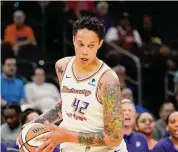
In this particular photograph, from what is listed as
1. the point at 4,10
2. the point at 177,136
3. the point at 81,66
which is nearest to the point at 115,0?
the point at 4,10

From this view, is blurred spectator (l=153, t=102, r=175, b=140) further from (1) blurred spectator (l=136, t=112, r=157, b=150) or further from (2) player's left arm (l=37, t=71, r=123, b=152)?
(2) player's left arm (l=37, t=71, r=123, b=152)

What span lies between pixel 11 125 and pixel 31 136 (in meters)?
3.95

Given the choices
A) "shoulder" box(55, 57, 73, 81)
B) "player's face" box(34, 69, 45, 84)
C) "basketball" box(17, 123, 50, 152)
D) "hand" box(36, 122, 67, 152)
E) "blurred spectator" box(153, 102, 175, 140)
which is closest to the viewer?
"hand" box(36, 122, 67, 152)

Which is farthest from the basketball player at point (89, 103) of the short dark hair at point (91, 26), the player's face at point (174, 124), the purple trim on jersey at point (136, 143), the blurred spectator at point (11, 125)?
the blurred spectator at point (11, 125)

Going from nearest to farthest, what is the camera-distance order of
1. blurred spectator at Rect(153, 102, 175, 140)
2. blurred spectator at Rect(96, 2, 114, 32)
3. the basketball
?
the basketball
blurred spectator at Rect(153, 102, 175, 140)
blurred spectator at Rect(96, 2, 114, 32)

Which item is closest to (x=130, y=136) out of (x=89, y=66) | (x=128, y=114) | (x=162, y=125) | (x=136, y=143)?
(x=136, y=143)

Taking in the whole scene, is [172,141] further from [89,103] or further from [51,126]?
[51,126]

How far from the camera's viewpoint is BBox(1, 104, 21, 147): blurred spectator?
28.8 feet

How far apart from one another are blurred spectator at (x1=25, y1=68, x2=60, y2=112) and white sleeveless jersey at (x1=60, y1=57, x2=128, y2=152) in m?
5.85

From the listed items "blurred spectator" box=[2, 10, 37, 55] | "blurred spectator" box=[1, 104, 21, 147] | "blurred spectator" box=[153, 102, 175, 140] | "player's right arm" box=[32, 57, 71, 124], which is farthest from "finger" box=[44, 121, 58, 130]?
"blurred spectator" box=[2, 10, 37, 55]

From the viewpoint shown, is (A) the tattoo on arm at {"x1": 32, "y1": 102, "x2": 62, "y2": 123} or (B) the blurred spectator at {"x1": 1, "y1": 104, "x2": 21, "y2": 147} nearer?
(A) the tattoo on arm at {"x1": 32, "y1": 102, "x2": 62, "y2": 123}

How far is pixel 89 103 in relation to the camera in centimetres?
489

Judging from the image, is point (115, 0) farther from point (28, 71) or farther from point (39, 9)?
point (28, 71)

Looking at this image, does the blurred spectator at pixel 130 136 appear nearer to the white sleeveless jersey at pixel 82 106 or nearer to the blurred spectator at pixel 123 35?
the white sleeveless jersey at pixel 82 106
